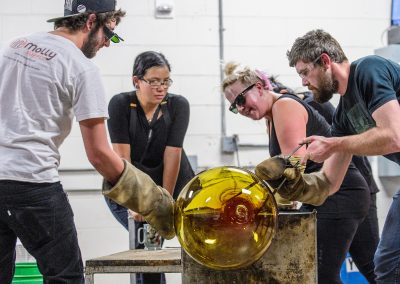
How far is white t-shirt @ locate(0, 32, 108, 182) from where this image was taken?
193 centimetres

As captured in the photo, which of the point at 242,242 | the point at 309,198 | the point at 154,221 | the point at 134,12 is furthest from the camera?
the point at 134,12

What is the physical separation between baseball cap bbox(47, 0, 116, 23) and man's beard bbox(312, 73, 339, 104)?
785mm

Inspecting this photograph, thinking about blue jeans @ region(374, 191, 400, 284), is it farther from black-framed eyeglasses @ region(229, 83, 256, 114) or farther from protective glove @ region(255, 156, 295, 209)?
protective glove @ region(255, 156, 295, 209)

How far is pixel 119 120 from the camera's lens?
3094mm

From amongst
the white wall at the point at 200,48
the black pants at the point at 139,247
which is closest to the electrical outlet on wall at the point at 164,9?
the white wall at the point at 200,48

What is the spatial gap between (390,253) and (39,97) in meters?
1.23

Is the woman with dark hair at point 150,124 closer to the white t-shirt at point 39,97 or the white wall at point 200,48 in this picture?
the white wall at point 200,48

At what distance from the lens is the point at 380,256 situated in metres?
2.12

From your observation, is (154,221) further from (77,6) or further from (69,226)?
(77,6)

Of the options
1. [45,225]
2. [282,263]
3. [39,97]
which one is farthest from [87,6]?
[282,263]

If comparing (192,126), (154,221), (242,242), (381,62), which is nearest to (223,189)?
(242,242)

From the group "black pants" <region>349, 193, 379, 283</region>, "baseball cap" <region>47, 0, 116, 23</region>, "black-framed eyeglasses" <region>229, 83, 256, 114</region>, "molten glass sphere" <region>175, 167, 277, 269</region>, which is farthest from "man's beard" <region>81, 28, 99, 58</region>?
"black pants" <region>349, 193, 379, 283</region>

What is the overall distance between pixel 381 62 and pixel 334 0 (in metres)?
2.31

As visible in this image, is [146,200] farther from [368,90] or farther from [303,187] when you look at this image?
[368,90]
